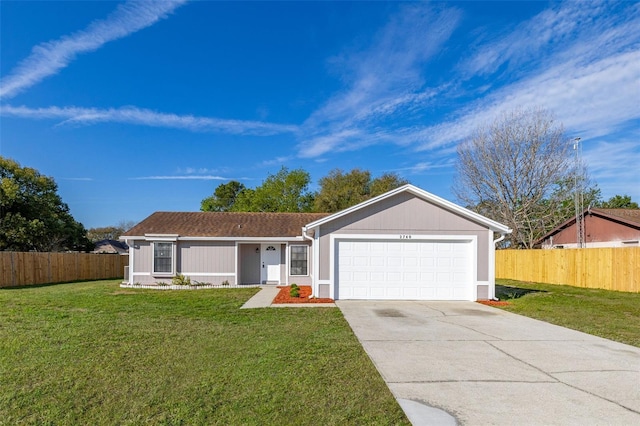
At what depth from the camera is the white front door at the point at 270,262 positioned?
18.3m

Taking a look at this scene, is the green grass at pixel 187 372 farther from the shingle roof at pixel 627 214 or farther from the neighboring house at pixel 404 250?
the shingle roof at pixel 627 214

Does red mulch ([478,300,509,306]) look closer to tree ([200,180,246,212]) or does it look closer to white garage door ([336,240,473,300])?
white garage door ([336,240,473,300])

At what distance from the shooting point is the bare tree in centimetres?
2741

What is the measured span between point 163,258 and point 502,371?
15.5 m

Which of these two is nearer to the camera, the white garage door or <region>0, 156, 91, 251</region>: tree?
the white garage door

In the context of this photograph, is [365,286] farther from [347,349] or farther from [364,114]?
[364,114]

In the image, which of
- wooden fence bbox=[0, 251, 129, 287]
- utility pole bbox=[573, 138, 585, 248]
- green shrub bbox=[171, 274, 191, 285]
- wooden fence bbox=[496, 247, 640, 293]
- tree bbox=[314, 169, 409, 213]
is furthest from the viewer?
tree bbox=[314, 169, 409, 213]

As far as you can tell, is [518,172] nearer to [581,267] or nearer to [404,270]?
[581,267]

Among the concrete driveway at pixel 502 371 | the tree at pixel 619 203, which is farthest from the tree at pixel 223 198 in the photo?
the tree at pixel 619 203

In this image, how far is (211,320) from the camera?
8.93 metres

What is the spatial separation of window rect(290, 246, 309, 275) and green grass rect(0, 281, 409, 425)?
8.35 metres

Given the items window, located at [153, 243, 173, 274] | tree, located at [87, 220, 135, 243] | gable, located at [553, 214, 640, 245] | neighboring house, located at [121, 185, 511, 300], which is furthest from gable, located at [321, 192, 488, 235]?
tree, located at [87, 220, 135, 243]

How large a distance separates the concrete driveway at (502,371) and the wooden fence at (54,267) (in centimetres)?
1788

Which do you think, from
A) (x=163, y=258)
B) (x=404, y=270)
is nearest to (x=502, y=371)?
(x=404, y=270)
